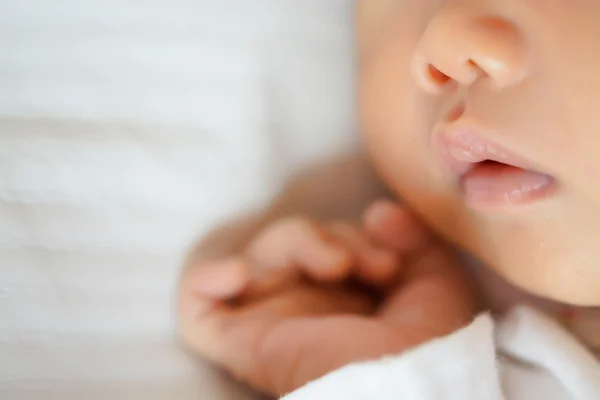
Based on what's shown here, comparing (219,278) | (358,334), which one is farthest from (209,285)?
(358,334)

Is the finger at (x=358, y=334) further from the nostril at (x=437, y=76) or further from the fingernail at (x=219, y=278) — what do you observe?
the nostril at (x=437, y=76)

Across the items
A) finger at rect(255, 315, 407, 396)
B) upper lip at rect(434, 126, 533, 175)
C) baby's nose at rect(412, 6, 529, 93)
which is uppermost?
baby's nose at rect(412, 6, 529, 93)

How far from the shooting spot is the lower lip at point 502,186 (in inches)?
17.8

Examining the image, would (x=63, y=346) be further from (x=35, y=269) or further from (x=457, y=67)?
(x=457, y=67)

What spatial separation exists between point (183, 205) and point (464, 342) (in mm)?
250

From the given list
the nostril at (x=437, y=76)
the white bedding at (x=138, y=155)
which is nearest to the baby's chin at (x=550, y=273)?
the nostril at (x=437, y=76)

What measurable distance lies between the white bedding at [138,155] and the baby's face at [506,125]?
113 millimetres

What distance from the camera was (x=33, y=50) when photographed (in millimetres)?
596

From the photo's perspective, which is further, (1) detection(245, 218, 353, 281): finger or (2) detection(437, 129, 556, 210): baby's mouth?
(1) detection(245, 218, 353, 281): finger

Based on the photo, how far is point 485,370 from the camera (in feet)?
1.56

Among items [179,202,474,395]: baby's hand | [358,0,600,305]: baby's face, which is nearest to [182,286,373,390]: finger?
[179,202,474,395]: baby's hand

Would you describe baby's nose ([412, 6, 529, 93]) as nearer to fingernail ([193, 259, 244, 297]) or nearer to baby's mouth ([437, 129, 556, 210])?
baby's mouth ([437, 129, 556, 210])

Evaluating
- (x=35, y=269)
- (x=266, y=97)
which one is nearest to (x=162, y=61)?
(x=266, y=97)

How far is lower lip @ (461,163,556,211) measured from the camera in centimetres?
45
